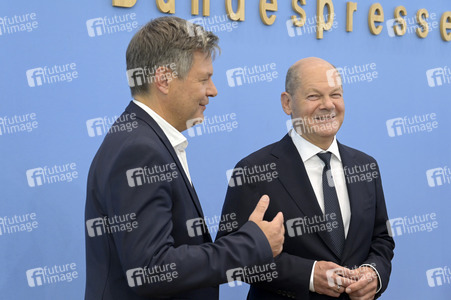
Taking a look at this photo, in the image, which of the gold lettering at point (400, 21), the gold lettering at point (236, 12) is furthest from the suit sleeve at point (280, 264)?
the gold lettering at point (400, 21)

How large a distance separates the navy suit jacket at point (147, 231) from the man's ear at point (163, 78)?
7cm

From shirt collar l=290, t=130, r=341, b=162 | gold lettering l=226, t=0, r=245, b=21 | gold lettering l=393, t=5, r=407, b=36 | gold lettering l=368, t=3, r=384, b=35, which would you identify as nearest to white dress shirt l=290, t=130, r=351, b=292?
shirt collar l=290, t=130, r=341, b=162

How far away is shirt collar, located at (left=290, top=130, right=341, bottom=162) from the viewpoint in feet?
5.38

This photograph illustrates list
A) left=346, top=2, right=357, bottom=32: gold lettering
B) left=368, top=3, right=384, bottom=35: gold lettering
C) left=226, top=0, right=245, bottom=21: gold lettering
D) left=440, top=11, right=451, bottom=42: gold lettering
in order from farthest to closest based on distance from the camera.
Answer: left=440, top=11, right=451, bottom=42: gold lettering, left=368, top=3, right=384, bottom=35: gold lettering, left=346, top=2, right=357, bottom=32: gold lettering, left=226, top=0, right=245, bottom=21: gold lettering

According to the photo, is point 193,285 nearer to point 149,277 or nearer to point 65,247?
point 149,277

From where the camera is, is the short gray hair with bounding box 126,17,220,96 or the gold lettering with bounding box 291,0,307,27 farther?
the gold lettering with bounding box 291,0,307,27

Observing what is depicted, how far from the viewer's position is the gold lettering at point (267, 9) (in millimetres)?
2613

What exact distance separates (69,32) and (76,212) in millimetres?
725

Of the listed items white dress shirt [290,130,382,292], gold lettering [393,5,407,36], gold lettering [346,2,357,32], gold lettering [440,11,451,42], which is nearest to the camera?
white dress shirt [290,130,382,292]

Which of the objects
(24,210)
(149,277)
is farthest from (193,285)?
(24,210)

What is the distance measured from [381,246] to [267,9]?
1.45 metres

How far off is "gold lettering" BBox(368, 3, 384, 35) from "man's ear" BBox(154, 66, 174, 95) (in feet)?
7.24

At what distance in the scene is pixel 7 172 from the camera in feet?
6.33

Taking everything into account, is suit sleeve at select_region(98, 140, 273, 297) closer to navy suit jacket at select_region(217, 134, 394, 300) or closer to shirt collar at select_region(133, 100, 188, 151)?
shirt collar at select_region(133, 100, 188, 151)
